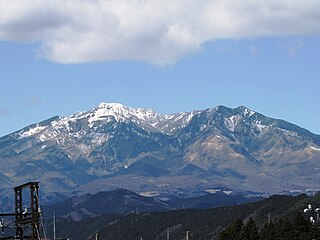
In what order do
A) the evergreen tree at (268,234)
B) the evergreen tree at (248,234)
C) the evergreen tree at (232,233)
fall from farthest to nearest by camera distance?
1. the evergreen tree at (232,233)
2. the evergreen tree at (248,234)
3. the evergreen tree at (268,234)

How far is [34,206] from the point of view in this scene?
76.9 metres

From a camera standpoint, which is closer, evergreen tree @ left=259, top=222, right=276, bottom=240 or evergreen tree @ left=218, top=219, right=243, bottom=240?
evergreen tree @ left=259, top=222, right=276, bottom=240

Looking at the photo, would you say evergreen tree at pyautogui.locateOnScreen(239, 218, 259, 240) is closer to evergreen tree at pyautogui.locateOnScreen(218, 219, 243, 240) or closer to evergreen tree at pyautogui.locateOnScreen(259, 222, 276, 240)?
evergreen tree at pyautogui.locateOnScreen(259, 222, 276, 240)

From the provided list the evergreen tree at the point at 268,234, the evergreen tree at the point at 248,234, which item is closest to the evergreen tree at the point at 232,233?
the evergreen tree at the point at 248,234

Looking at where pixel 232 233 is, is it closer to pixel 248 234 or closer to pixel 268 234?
pixel 248 234

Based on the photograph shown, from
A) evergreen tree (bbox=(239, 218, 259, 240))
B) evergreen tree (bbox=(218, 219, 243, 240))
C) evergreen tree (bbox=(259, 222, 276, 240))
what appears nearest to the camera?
evergreen tree (bbox=(259, 222, 276, 240))

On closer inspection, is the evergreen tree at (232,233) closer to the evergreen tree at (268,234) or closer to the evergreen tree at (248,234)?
the evergreen tree at (248,234)

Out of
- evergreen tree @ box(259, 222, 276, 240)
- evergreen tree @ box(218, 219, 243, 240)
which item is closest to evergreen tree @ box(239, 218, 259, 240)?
evergreen tree @ box(259, 222, 276, 240)

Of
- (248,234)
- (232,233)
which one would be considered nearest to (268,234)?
(248,234)

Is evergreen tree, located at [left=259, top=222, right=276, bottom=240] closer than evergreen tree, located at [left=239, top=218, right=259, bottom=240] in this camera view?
Yes

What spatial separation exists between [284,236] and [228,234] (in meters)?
11.0

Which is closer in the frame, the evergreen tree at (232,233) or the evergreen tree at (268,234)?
the evergreen tree at (268,234)

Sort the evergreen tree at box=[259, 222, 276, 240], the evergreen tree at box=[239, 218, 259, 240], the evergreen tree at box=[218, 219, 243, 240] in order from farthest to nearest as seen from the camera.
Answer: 1. the evergreen tree at box=[218, 219, 243, 240]
2. the evergreen tree at box=[239, 218, 259, 240]
3. the evergreen tree at box=[259, 222, 276, 240]

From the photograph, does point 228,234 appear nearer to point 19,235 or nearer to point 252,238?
point 252,238
